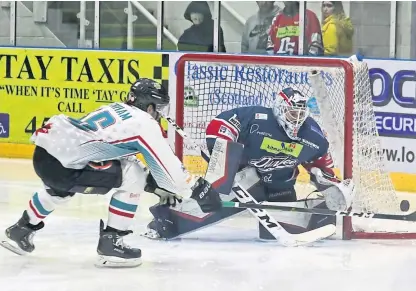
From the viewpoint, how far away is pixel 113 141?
3477 mm

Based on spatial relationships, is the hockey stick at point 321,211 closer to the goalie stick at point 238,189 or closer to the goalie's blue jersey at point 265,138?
the goalie stick at point 238,189

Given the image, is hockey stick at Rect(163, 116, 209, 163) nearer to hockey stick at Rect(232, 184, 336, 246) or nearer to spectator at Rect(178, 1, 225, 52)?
hockey stick at Rect(232, 184, 336, 246)

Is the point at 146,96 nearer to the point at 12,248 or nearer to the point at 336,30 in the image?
the point at 12,248

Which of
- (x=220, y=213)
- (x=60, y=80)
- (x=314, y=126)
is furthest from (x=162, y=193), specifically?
(x=60, y=80)

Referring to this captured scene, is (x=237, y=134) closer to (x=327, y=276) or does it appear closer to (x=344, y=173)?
(x=344, y=173)

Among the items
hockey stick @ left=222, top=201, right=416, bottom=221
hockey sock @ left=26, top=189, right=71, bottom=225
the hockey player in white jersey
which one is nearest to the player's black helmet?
the hockey player in white jersey

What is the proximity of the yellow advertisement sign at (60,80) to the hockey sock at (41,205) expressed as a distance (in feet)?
10.1

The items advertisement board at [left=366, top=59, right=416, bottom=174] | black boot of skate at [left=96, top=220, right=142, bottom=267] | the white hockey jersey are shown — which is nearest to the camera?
the white hockey jersey

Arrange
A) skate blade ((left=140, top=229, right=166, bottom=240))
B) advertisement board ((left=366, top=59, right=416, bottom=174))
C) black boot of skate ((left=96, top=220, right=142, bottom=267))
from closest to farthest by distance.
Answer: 1. black boot of skate ((left=96, top=220, right=142, bottom=267))
2. skate blade ((left=140, top=229, right=166, bottom=240))
3. advertisement board ((left=366, top=59, right=416, bottom=174))

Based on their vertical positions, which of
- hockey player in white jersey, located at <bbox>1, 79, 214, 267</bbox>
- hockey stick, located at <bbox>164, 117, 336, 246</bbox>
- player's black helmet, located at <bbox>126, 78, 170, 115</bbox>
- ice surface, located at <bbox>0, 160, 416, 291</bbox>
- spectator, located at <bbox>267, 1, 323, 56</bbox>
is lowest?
ice surface, located at <bbox>0, 160, 416, 291</bbox>

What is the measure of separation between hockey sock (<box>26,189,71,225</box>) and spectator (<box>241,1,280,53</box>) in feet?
10.5

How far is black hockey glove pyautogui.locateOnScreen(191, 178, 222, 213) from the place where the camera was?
3.63m

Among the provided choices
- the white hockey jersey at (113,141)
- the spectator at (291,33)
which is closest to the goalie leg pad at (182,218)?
the white hockey jersey at (113,141)

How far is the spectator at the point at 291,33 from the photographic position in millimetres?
6426
